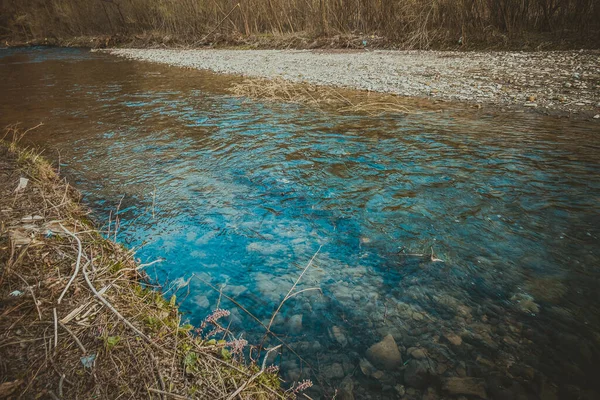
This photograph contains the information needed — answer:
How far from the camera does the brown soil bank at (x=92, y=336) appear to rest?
1.28 meters

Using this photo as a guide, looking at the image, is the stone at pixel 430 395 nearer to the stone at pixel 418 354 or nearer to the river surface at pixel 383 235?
the river surface at pixel 383 235

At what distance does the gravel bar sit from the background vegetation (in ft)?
4.94

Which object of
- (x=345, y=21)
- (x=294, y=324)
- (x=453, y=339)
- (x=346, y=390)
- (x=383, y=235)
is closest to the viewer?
(x=346, y=390)

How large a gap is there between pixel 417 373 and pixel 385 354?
0.59 feet

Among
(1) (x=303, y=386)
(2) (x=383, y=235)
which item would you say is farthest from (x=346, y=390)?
(2) (x=383, y=235)

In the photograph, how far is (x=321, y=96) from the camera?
23.7ft

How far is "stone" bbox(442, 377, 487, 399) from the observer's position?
153 cm

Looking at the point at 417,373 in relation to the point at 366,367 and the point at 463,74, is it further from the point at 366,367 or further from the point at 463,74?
the point at 463,74

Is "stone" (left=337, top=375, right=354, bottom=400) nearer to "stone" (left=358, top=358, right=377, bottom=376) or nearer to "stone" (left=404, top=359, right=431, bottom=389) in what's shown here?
"stone" (left=358, top=358, right=377, bottom=376)

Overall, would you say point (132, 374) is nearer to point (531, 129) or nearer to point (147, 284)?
point (147, 284)

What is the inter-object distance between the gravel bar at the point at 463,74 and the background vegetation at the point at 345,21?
151cm

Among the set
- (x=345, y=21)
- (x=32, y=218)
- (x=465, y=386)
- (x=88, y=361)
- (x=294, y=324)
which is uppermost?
(x=345, y=21)

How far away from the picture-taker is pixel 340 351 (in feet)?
5.77

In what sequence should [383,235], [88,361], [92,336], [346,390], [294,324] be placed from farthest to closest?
[383,235] → [294,324] → [346,390] → [92,336] → [88,361]
